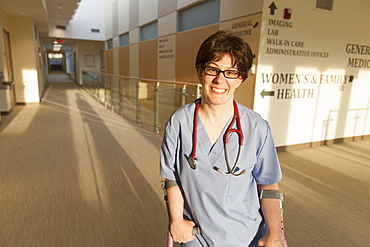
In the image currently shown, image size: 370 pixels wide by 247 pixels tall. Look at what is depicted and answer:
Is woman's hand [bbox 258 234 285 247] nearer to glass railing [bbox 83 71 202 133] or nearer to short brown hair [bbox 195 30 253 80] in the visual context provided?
short brown hair [bbox 195 30 253 80]

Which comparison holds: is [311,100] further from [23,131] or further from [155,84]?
[23,131]

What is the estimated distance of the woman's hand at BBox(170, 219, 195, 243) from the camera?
103 centimetres

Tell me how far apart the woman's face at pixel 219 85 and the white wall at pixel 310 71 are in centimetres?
298

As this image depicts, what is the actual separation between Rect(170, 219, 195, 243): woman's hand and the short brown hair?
2.01 feet

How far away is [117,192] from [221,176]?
2006 millimetres

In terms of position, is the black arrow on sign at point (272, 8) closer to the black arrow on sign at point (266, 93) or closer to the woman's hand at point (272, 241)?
the black arrow on sign at point (266, 93)

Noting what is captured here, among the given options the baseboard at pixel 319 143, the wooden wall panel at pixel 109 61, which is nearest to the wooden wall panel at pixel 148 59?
the wooden wall panel at pixel 109 61

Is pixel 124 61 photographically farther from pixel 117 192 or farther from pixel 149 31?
pixel 117 192

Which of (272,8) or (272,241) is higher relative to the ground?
(272,8)

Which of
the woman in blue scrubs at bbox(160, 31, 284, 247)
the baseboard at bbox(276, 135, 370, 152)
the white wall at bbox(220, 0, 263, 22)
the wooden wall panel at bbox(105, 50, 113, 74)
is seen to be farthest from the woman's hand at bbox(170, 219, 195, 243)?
the wooden wall panel at bbox(105, 50, 113, 74)

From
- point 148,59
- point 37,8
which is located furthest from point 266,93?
point 37,8

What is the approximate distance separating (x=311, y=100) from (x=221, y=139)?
382cm

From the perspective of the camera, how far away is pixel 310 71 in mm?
4152

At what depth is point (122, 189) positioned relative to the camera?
2.81 meters
